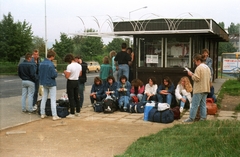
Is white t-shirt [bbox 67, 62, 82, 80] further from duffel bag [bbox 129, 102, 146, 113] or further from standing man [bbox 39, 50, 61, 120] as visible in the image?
duffel bag [bbox 129, 102, 146, 113]

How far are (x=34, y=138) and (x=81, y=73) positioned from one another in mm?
3733

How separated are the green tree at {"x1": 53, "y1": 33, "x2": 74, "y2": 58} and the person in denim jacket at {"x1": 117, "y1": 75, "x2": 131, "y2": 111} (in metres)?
3.36

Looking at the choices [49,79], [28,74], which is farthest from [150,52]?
[49,79]

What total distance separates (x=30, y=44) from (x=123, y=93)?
3641 mm

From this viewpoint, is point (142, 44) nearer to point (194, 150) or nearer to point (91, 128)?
point (91, 128)

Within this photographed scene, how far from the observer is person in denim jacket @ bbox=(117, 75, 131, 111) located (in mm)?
10602

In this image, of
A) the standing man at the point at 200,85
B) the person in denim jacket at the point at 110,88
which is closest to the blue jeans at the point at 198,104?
the standing man at the point at 200,85

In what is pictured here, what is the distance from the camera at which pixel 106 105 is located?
10383mm

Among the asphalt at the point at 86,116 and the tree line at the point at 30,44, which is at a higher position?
the tree line at the point at 30,44

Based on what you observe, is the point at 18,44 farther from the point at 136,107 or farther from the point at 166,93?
the point at 166,93

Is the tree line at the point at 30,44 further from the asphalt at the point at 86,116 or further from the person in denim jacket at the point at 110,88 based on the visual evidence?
the person in denim jacket at the point at 110,88

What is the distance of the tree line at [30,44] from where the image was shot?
9.09 metres

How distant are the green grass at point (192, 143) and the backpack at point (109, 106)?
312cm

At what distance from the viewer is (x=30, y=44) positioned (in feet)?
39.8
